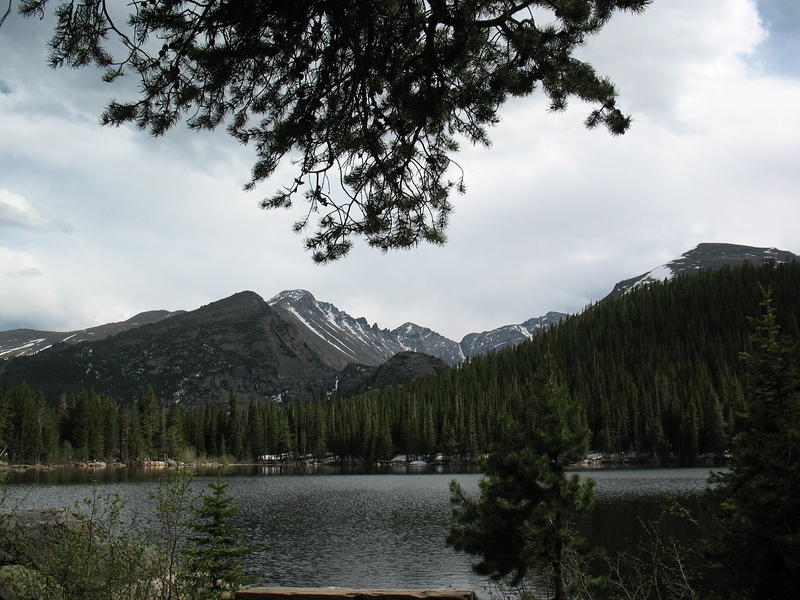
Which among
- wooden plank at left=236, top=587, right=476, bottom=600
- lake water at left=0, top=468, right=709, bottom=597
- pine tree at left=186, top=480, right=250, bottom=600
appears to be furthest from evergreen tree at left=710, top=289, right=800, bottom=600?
pine tree at left=186, top=480, right=250, bottom=600

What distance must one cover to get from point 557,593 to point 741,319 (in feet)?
595

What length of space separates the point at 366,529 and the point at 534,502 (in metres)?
26.3

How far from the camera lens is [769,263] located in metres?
195

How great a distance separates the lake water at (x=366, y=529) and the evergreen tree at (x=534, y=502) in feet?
9.99

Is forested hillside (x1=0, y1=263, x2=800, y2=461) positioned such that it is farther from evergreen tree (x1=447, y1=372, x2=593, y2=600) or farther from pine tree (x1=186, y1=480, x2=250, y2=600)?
pine tree (x1=186, y1=480, x2=250, y2=600)

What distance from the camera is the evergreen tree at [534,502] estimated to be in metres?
14.8

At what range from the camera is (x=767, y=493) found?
8.09 meters

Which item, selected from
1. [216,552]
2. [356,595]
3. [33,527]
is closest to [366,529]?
[33,527]

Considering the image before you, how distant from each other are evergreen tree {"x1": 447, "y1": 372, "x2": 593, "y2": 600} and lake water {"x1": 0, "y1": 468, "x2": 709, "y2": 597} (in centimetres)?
305

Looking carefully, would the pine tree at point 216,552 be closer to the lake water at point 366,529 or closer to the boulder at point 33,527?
the lake water at point 366,529

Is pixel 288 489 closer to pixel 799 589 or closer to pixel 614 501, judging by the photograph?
pixel 614 501

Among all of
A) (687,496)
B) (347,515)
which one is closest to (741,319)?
(687,496)

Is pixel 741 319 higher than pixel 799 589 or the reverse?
higher

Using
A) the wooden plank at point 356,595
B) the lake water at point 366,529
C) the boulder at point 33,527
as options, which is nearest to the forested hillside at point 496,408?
the lake water at point 366,529
